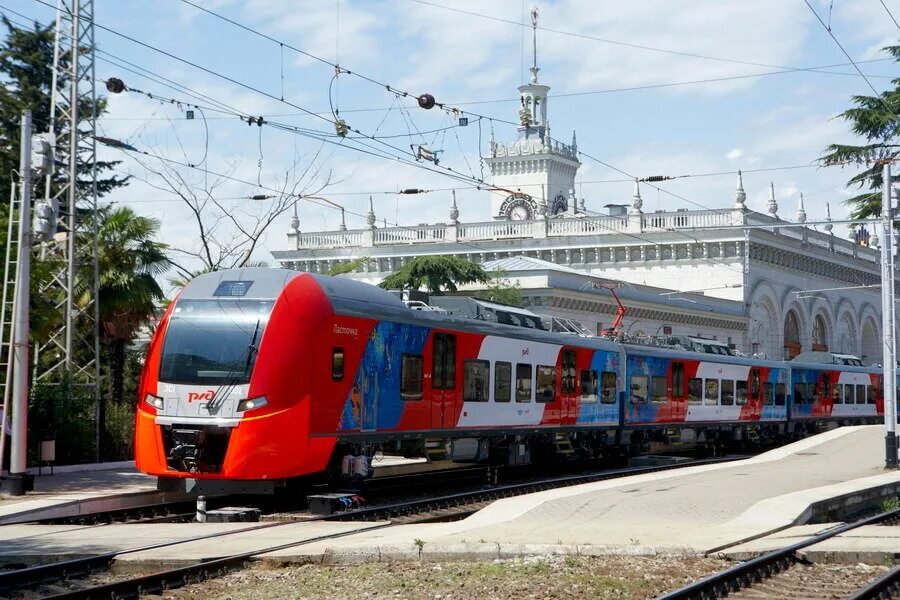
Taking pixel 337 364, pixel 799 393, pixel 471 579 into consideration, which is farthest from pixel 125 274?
pixel 799 393

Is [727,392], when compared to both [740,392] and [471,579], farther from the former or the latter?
[471,579]

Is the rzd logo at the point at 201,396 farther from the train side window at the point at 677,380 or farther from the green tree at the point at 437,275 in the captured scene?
the green tree at the point at 437,275

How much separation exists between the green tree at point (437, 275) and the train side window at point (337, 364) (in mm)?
33317

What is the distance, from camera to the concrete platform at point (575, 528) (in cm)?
1298

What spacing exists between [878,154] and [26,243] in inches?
1478

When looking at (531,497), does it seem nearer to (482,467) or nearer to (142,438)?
(142,438)

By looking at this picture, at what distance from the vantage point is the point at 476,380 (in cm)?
2241

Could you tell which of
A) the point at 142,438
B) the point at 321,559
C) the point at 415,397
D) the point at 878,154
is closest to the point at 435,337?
the point at 415,397

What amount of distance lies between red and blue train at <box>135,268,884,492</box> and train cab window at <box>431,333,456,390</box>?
34 mm

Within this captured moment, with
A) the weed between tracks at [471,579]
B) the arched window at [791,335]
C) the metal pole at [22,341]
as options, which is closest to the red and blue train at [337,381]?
the metal pole at [22,341]

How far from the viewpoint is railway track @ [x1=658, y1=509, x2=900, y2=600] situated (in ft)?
36.5

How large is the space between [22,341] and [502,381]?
8.62 meters

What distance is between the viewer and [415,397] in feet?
66.7

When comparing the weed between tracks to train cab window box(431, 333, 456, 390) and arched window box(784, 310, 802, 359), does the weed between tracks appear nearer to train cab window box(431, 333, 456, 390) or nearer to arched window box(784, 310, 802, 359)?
train cab window box(431, 333, 456, 390)
